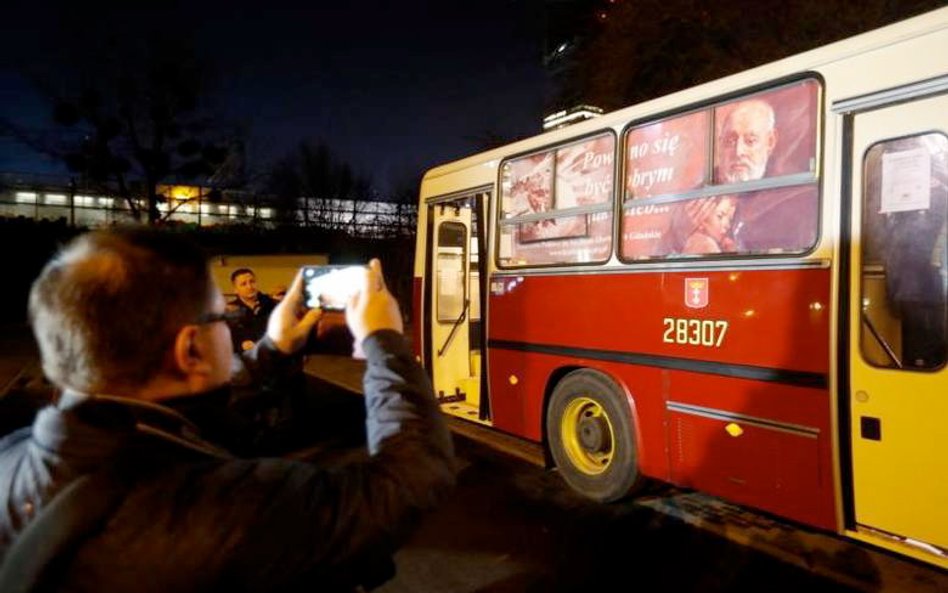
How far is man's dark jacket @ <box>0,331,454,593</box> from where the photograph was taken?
3.63 feet

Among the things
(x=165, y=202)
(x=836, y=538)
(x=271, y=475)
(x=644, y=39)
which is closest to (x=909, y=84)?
(x=836, y=538)

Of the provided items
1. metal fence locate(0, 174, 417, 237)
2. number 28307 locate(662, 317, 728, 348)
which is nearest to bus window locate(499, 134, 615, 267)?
Answer: number 28307 locate(662, 317, 728, 348)

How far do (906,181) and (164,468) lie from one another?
388 cm

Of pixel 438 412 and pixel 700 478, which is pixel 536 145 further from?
pixel 438 412

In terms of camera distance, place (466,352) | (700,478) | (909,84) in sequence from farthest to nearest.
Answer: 1. (466,352)
2. (700,478)
3. (909,84)

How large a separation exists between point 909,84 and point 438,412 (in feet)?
11.4

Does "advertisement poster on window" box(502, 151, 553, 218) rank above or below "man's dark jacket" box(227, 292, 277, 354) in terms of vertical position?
above

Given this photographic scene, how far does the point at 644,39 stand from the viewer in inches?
542

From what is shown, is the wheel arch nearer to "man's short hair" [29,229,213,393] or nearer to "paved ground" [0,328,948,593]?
"paved ground" [0,328,948,593]

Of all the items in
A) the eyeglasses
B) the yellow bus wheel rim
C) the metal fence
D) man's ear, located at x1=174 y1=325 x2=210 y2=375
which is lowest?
the yellow bus wheel rim

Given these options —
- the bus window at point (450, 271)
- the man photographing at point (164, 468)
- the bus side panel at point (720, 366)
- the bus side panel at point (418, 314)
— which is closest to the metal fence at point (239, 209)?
the bus window at point (450, 271)

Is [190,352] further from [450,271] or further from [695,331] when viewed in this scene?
[450,271]

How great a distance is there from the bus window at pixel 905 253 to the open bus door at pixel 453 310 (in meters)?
4.50

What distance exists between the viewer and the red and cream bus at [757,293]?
362 cm
